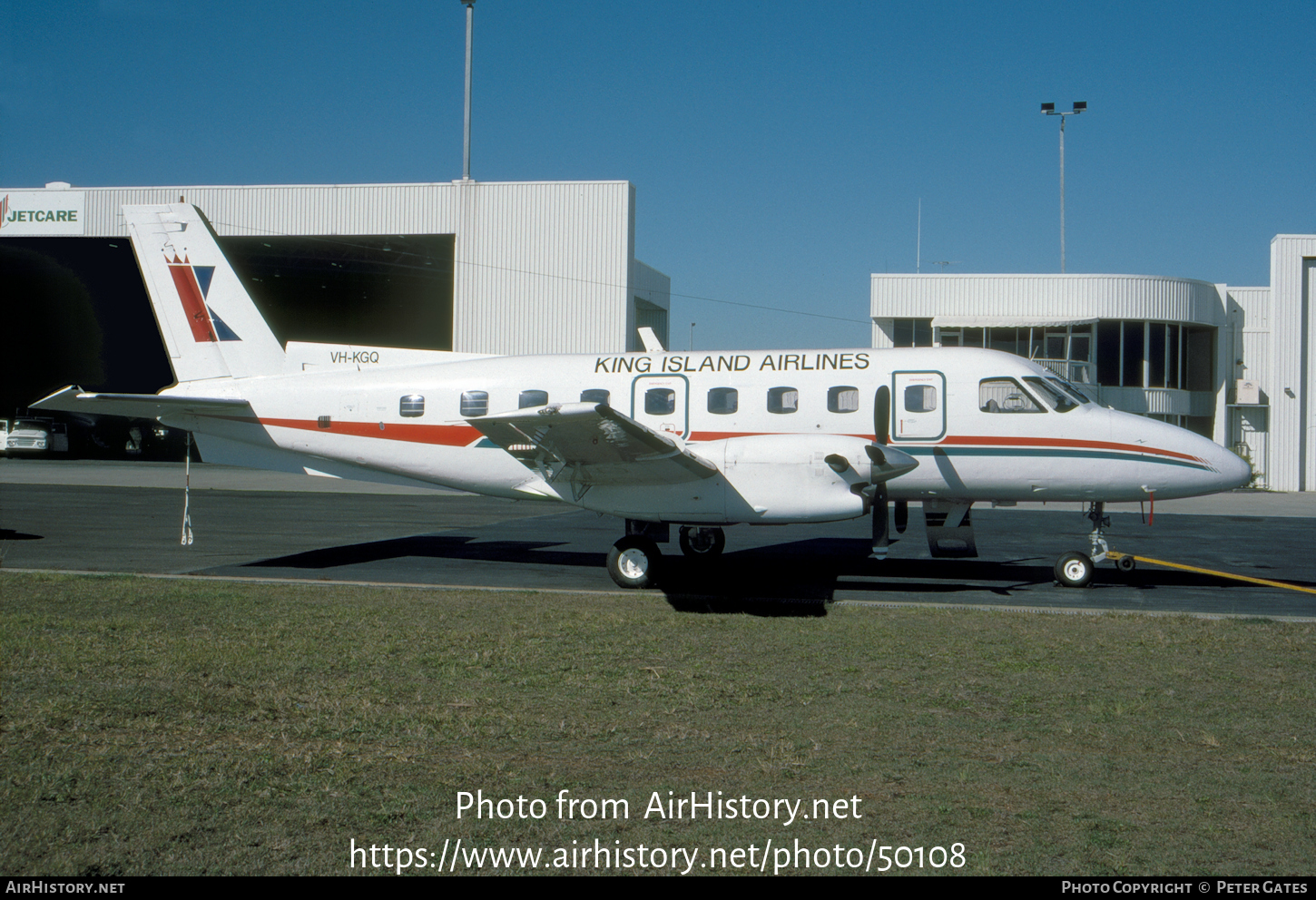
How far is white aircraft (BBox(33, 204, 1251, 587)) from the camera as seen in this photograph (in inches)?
481

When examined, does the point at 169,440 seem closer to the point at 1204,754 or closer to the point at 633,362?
the point at 633,362

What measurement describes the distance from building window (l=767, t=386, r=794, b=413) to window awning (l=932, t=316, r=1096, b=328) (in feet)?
87.0

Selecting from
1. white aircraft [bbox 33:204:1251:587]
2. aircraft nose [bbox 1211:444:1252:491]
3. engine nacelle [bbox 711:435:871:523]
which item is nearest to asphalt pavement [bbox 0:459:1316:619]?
white aircraft [bbox 33:204:1251:587]

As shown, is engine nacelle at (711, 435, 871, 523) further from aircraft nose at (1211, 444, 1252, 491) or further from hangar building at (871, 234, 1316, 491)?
hangar building at (871, 234, 1316, 491)

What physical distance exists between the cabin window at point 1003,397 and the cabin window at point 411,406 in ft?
25.9

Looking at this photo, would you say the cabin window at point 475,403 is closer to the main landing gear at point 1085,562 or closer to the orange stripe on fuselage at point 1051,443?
the orange stripe on fuselage at point 1051,443

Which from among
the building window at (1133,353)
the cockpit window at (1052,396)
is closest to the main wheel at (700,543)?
the cockpit window at (1052,396)

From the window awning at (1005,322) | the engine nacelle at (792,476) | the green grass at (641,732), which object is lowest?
the green grass at (641,732)

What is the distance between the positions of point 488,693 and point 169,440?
47.1m

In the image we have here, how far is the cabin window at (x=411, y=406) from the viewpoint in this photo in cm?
1459

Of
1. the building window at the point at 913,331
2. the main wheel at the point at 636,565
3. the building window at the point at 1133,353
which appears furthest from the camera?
the building window at the point at 913,331

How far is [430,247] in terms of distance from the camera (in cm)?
3969

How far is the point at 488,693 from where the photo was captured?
756 centimetres

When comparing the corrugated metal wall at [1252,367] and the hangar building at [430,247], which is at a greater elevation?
the hangar building at [430,247]
